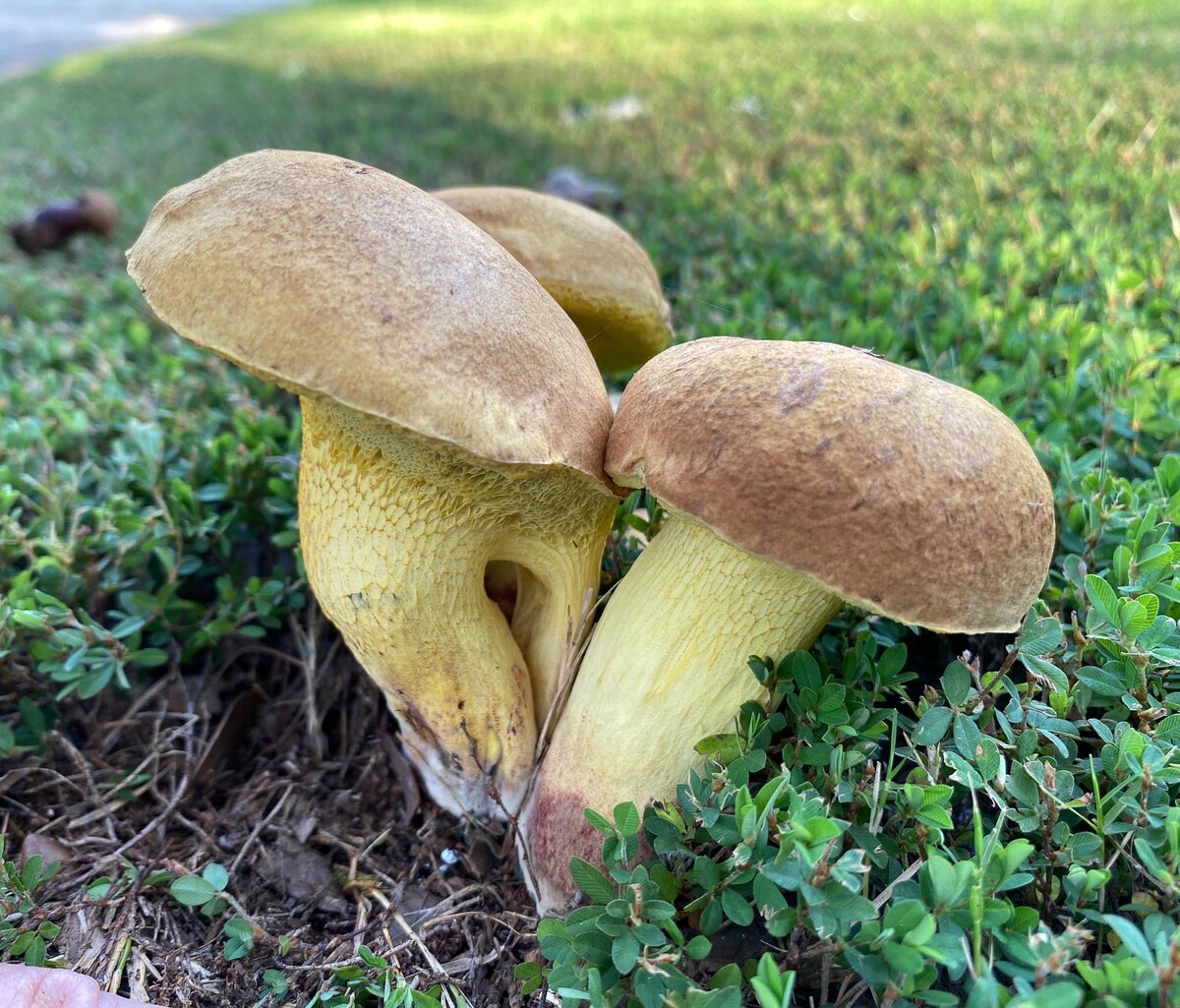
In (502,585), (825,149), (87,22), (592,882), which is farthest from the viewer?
(87,22)

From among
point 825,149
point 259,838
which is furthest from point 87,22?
point 259,838

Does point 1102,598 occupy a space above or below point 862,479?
below

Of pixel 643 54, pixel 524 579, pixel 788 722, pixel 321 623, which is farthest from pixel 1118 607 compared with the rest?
pixel 643 54

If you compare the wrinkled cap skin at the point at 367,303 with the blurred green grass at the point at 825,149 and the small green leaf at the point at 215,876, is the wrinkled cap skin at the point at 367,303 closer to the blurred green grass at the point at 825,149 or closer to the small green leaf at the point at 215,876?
the small green leaf at the point at 215,876

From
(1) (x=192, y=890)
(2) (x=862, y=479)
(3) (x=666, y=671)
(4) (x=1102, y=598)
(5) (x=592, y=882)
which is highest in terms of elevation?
(2) (x=862, y=479)

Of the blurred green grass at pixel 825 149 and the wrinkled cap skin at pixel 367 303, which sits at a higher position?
the wrinkled cap skin at pixel 367 303

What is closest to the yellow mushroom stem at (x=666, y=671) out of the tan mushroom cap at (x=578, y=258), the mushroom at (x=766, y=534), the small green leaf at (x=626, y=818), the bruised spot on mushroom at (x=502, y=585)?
the mushroom at (x=766, y=534)

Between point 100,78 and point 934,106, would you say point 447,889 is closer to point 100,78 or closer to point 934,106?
point 934,106

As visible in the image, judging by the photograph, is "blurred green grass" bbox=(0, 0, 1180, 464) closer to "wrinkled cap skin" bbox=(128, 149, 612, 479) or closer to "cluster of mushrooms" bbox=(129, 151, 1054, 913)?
"cluster of mushrooms" bbox=(129, 151, 1054, 913)

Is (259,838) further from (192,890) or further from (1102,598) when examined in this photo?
(1102,598)
